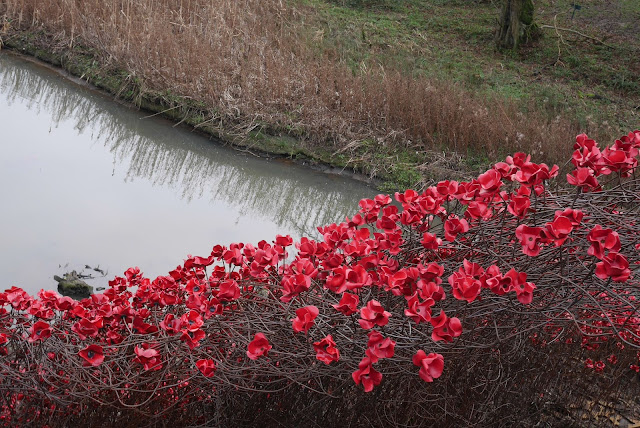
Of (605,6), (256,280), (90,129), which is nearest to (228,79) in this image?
(90,129)

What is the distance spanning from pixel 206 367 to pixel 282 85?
296 inches

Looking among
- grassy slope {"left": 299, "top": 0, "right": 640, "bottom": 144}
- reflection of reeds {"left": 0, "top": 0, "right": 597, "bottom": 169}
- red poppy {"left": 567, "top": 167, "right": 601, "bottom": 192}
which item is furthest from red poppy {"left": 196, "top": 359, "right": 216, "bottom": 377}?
grassy slope {"left": 299, "top": 0, "right": 640, "bottom": 144}

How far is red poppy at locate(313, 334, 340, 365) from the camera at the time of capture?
6.13ft

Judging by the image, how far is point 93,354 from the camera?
2166 millimetres

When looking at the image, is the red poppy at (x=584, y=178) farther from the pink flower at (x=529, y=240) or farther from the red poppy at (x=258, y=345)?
the red poppy at (x=258, y=345)

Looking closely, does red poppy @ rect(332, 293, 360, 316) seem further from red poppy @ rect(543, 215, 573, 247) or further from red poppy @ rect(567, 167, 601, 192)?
red poppy @ rect(567, 167, 601, 192)

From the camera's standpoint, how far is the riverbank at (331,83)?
8.60 m

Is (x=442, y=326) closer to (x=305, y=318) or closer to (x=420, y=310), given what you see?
(x=420, y=310)

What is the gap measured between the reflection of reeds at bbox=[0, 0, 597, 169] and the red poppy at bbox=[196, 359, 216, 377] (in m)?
6.55

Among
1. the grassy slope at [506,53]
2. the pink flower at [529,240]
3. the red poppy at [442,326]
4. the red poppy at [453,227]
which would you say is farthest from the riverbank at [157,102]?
the red poppy at [442,326]

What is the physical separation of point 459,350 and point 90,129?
7156 millimetres

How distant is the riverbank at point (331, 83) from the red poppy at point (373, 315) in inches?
242

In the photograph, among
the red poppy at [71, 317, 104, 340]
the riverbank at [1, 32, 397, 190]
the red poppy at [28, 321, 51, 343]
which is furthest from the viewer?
the riverbank at [1, 32, 397, 190]

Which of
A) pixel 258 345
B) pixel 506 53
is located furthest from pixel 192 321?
pixel 506 53
